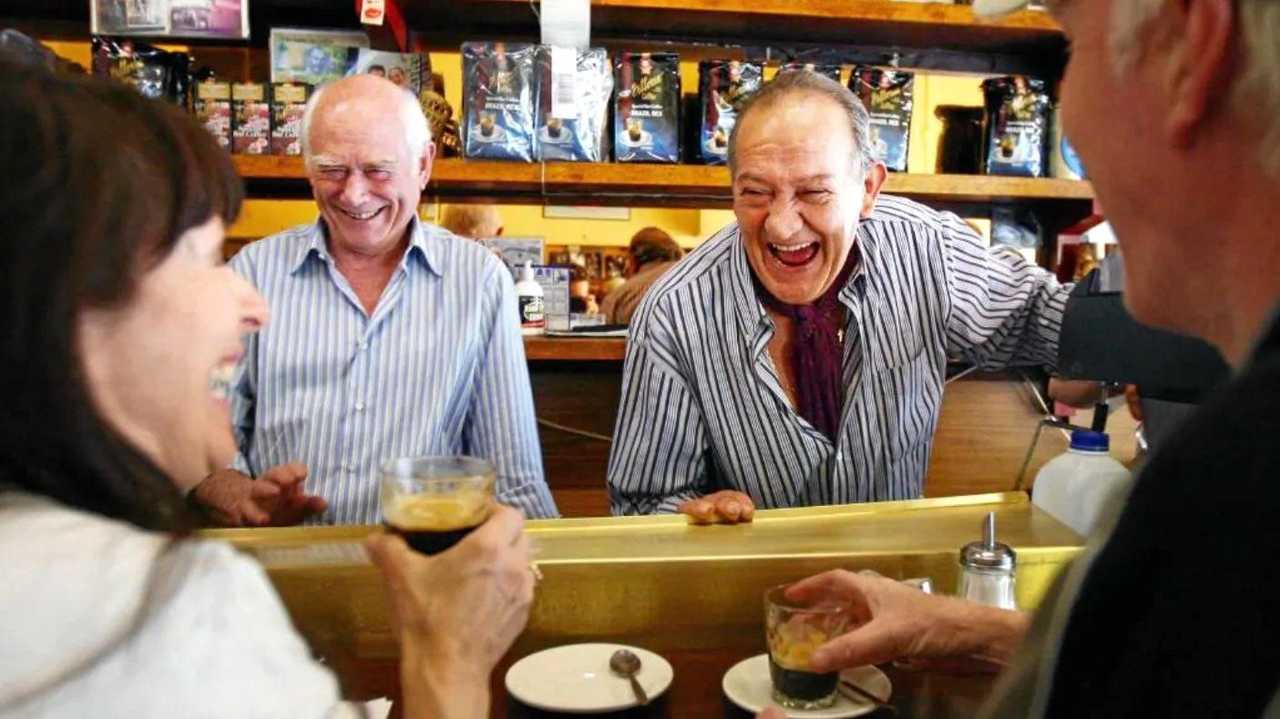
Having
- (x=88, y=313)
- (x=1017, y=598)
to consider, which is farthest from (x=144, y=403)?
(x=1017, y=598)

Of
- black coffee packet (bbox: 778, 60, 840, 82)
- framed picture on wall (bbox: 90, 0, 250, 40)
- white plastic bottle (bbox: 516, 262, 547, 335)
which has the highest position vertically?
framed picture on wall (bbox: 90, 0, 250, 40)

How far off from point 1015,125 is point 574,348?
1.61 metres

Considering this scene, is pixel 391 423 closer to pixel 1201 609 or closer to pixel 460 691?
pixel 460 691

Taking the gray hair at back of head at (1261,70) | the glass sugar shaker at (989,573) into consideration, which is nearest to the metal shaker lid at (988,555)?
the glass sugar shaker at (989,573)

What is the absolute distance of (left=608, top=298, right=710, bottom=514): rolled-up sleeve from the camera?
6.34 feet

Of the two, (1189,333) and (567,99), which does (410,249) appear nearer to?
(567,99)

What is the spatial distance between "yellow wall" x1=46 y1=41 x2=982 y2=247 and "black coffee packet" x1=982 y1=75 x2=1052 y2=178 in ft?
0.89

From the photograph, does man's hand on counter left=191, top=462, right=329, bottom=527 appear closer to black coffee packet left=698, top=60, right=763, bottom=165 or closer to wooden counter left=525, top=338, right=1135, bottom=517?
wooden counter left=525, top=338, right=1135, bottom=517

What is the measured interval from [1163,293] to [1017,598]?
61cm

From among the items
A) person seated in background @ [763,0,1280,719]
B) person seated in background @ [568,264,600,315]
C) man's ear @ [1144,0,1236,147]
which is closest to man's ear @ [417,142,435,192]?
person seated in background @ [568,264,600,315]

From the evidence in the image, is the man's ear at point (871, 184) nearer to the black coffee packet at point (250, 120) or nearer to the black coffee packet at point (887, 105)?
the black coffee packet at point (887, 105)

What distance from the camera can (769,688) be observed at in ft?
3.35

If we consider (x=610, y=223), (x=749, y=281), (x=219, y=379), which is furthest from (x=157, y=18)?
(x=610, y=223)

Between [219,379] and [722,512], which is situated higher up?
[219,379]
